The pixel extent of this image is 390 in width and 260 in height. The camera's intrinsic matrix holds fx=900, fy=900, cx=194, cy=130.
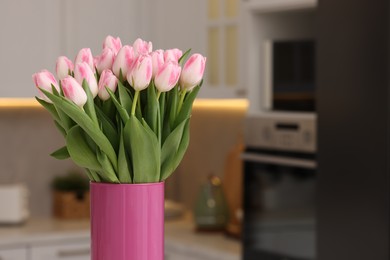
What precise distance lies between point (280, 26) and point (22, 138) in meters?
1.56

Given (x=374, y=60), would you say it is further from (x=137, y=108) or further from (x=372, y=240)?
(x=137, y=108)

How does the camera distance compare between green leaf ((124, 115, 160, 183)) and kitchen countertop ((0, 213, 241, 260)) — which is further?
kitchen countertop ((0, 213, 241, 260))

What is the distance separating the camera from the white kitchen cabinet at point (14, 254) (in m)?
3.79

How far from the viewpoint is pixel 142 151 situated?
4.05ft

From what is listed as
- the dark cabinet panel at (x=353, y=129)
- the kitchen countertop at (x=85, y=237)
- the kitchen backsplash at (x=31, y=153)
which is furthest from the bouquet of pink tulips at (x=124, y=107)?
the kitchen backsplash at (x=31, y=153)

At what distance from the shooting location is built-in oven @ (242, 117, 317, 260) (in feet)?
10.8

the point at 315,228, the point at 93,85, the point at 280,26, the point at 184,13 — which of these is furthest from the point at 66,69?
the point at 184,13

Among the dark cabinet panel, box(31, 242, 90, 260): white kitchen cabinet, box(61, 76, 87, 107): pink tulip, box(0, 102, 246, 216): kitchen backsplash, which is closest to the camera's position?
box(61, 76, 87, 107): pink tulip

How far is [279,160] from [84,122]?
90.8 inches

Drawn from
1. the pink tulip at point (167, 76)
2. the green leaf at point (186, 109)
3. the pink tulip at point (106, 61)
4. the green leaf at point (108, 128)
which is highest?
the pink tulip at point (106, 61)

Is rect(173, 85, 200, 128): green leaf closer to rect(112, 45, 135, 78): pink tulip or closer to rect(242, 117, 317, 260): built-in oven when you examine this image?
rect(112, 45, 135, 78): pink tulip

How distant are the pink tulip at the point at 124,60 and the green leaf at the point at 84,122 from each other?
92 mm

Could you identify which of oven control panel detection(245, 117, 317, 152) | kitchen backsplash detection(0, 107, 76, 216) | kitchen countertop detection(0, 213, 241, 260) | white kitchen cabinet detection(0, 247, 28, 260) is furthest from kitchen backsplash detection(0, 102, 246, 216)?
oven control panel detection(245, 117, 317, 152)

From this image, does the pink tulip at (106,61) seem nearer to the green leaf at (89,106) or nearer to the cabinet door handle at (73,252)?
the green leaf at (89,106)
